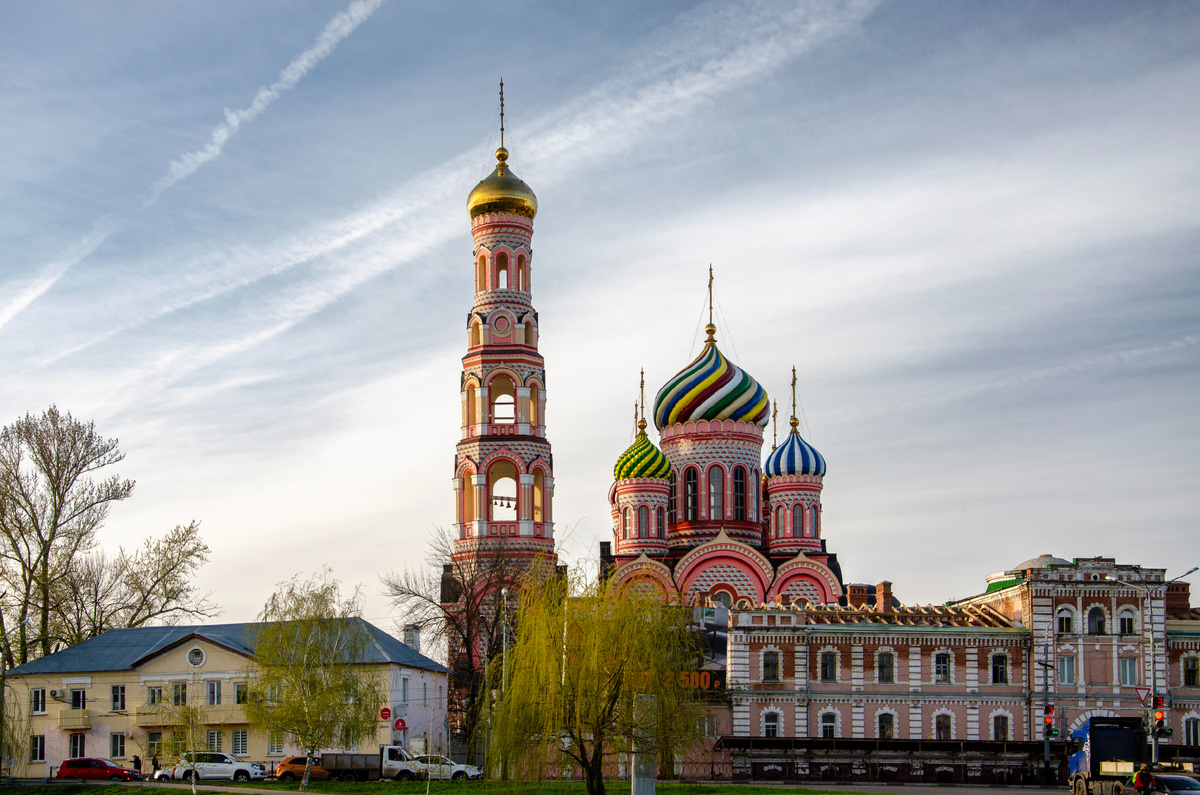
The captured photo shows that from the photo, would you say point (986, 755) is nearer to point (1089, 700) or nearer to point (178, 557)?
point (1089, 700)

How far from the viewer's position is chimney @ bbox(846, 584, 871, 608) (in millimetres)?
59000

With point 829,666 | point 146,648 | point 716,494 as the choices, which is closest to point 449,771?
point 829,666

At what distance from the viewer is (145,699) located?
1927 inches

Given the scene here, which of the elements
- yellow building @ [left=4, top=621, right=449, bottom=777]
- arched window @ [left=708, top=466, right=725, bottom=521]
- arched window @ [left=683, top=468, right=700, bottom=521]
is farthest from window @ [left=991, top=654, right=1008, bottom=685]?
arched window @ [left=683, top=468, right=700, bottom=521]

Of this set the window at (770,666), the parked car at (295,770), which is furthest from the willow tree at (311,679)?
the window at (770,666)

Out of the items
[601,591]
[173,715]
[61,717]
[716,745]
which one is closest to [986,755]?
[716,745]

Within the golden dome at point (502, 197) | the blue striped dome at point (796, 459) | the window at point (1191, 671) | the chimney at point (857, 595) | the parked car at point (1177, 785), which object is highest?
the golden dome at point (502, 197)

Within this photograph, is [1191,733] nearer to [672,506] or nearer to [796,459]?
[796,459]

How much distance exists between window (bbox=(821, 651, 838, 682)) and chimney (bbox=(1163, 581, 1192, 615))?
537 inches

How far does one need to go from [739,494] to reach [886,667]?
20788 millimetres

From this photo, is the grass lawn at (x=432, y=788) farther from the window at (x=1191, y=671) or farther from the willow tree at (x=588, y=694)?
the window at (x=1191, y=671)

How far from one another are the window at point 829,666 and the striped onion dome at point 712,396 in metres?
21.9

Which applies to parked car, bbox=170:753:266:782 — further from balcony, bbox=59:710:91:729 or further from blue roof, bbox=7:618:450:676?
balcony, bbox=59:710:91:729

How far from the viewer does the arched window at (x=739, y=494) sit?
66.8 metres
